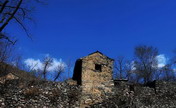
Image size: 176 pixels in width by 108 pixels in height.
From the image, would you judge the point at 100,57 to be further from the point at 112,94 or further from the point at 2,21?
the point at 2,21

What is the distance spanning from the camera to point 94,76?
38.8 feet

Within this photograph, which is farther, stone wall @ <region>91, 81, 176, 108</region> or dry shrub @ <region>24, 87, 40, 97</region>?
stone wall @ <region>91, 81, 176, 108</region>

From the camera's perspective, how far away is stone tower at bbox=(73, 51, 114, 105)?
37.4 ft

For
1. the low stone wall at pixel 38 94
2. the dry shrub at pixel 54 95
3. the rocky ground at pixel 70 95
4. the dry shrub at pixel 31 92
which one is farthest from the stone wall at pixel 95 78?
the dry shrub at pixel 31 92

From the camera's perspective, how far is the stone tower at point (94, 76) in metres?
11.4

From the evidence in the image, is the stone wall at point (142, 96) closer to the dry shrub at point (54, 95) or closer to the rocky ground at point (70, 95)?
the rocky ground at point (70, 95)

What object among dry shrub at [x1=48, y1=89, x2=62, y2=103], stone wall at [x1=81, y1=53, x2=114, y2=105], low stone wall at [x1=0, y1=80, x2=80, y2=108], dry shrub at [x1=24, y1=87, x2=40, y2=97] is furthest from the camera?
stone wall at [x1=81, y1=53, x2=114, y2=105]

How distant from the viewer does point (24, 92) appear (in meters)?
10.3

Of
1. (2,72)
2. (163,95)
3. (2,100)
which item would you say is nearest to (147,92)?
(163,95)

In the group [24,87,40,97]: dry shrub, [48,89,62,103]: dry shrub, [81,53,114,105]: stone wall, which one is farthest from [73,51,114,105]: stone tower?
[24,87,40,97]: dry shrub

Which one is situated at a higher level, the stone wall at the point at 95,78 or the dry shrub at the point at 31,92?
the stone wall at the point at 95,78

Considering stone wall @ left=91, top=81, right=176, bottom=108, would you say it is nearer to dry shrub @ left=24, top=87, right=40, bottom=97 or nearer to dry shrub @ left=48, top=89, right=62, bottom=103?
dry shrub @ left=48, top=89, right=62, bottom=103

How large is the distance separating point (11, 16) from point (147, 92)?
7.58 meters

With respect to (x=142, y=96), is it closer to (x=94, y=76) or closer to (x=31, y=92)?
(x=94, y=76)
